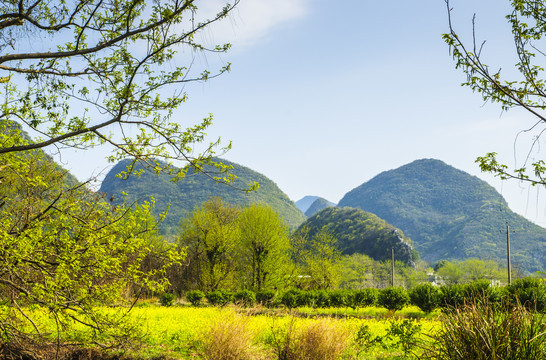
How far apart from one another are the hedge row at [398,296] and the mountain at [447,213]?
73106mm

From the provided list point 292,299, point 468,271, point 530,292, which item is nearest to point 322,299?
point 292,299

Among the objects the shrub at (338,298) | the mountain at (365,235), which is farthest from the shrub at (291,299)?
the mountain at (365,235)

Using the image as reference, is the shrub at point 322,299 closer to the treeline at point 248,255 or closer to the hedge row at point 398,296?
the hedge row at point 398,296

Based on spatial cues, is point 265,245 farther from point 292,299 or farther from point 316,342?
point 316,342

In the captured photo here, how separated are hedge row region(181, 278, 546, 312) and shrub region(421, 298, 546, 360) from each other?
8962mm

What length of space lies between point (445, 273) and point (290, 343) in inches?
2737

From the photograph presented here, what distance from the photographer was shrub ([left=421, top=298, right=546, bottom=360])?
13.1 feet

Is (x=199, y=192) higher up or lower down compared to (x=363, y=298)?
higher up

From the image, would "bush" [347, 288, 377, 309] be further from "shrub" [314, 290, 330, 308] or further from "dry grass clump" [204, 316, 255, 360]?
"dry grass clump" [204, 316, 255, 360]

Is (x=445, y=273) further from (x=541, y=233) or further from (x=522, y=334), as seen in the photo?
(x=522, y=334)

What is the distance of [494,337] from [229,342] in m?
4.24

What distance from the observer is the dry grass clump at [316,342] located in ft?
21.7

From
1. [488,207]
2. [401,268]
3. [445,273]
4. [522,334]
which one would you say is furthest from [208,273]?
[488,207]

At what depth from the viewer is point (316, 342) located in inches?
262
